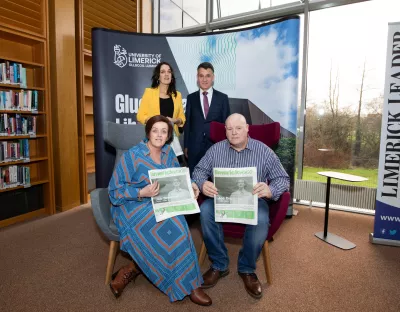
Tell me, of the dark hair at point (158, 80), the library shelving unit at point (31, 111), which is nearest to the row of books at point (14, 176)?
the library shelving unit at point (31, 111)

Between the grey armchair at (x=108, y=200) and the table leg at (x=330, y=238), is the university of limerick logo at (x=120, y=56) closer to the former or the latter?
the grey armchair at (x=108, y=200)

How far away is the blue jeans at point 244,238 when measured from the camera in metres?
1.98

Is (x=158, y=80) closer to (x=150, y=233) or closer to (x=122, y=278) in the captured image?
(x=150, y=233)

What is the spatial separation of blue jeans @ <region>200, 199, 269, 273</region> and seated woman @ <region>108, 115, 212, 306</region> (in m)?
0.20

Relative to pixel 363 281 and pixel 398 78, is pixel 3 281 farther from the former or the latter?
pixel 398 78

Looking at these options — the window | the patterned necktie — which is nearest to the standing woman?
the patterned necktie

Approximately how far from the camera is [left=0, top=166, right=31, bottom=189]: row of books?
10.6 feet

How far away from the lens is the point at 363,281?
2180 millimetres

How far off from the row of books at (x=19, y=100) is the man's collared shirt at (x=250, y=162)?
233 cm

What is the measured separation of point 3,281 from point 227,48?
307 cm

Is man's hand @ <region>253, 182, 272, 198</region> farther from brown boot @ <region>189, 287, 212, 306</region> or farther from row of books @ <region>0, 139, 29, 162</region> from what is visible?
row of books @ <region>0, 139, 29, 162</region>

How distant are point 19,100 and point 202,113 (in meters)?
2.05

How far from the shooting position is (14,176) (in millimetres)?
3326

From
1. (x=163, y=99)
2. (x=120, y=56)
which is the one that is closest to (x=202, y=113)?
(x=163, y=99)
